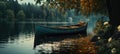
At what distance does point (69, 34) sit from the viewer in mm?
60438

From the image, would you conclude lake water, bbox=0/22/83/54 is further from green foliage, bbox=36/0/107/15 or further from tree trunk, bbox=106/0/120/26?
tree trunk, bbox=106/0/120/26

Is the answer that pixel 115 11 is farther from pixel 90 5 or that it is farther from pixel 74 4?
pixel 74 4

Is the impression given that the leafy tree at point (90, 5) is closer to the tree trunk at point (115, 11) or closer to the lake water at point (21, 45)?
the tree trunk at point (115, 11)

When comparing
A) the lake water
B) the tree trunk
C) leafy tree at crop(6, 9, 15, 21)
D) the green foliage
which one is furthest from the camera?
leafy tree at crop(6, 9, 15, 21)

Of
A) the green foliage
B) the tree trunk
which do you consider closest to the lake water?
the green foliage

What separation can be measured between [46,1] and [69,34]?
30036 millimetres

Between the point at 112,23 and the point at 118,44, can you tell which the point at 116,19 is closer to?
the point at 112,23

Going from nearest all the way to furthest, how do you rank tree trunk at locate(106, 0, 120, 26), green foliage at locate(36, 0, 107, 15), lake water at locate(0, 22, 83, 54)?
tree trunk at locate(106, 0, 120, 26)
green foliage at locate(36, 0, 107, 15)
lake water at locate(0, 22, 83, 54)

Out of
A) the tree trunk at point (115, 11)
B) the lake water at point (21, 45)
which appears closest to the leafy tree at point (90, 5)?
the tree trunk at point (115, 11)

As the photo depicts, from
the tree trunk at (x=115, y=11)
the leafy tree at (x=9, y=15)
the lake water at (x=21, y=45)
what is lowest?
the leafy tree at (x=9, y=15)

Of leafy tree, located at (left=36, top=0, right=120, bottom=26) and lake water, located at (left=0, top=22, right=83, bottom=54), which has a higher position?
leafy tree, located at (left=36, top=0, right=120, bottom=26)

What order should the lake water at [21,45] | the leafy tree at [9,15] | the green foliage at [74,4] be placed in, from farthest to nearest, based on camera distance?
the leafy tree at [9,15]
the lake water at [21,45]
the green foliage at [74,4]

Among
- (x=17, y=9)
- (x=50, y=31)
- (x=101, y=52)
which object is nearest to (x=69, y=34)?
(x=50, y=31)

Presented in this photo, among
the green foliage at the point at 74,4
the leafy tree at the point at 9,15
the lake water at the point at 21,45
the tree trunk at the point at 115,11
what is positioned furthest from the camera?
the leafy tree at the point at 9,15
